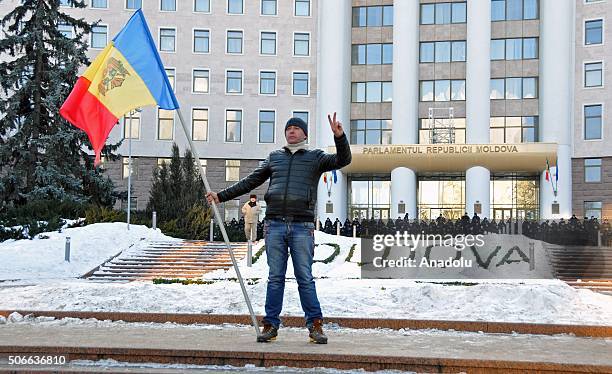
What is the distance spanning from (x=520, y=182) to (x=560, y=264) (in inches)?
1009

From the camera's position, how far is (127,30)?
7.82m

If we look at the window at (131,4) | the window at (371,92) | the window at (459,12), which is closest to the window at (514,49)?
the window at (459,12)

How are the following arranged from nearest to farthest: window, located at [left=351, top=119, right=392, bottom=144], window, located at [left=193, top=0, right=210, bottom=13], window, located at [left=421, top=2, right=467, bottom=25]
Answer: window, located at [left=421, top=2, right=467, bottom=25] → window, located at [left=351, top=119, right=392, bottom=144] → window, located at [left=193, top=0, right=210, bottom=13]

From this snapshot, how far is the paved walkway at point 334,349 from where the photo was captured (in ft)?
18.4

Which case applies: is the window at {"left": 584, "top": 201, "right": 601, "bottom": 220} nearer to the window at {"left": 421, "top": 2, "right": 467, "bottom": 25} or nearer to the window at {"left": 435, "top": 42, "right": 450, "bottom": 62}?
the window at {"left": 435, "top": 42, "right": 450, "bottom": 62}

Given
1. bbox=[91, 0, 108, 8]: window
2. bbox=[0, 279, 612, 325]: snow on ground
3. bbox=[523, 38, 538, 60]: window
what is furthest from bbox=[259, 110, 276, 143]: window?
bbox=[0, 279, 612, 325]: snow on ground

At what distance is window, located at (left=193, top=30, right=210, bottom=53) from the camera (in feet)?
181

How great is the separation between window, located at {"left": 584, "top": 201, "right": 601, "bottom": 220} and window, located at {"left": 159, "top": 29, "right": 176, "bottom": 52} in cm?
3204

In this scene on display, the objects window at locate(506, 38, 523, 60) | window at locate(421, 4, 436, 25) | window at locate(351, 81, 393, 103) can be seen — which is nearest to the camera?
window at locate(506, 38, 523, 60)

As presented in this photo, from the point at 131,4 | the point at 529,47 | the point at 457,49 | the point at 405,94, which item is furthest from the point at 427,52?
the point at 131,4

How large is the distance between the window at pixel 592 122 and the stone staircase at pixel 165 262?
32.1 meters

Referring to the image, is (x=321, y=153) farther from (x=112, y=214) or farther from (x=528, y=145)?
(x=528, y=145)

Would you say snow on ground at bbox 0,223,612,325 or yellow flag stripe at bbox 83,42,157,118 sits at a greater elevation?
yellow flag stripe at bbox 83,42,157,118

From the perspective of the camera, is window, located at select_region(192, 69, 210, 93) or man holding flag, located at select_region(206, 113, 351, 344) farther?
window, located at select_region(192, 69, 210, 93)
